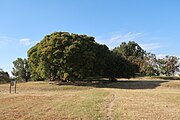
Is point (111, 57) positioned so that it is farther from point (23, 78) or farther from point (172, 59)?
point (172, 59)

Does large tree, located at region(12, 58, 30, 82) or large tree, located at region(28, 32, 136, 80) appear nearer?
large tree, located at region(28, 32, 136, 80)

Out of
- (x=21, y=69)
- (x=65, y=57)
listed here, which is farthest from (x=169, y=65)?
(x=65, y=57)

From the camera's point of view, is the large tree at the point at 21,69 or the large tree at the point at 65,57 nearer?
the large tree at the point at 65,57

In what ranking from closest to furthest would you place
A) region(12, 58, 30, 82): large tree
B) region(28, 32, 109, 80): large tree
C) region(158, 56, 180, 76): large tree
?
1. region(28, 32, 109, 80): large tree
2. region(12, 58, 30, 82): large tree
3. region(158, 56, 180, 76): large tree

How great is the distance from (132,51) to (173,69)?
1261 inches

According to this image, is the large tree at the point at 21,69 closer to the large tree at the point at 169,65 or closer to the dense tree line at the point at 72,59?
the dense tree line at the point at 72,59

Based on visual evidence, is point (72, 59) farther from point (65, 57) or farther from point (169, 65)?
point (169, 65)

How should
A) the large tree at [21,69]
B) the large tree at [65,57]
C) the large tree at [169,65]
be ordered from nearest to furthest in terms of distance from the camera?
the large tree at [65,57]
the large tree at [21,69]
the large tree at [169,65]

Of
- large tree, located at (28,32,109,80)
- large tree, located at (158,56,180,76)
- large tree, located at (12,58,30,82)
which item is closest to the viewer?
large tree, located at (28,32,109,80)

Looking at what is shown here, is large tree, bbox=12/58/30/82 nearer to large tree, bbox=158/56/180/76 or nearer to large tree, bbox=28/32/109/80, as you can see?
large tree, bbox=28/32/109/80

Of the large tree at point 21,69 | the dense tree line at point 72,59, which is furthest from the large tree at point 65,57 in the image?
the large tree at point 21,69

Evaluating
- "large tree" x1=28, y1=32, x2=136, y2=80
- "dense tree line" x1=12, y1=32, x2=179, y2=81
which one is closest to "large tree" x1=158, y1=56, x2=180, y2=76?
"dense tree line" x1=12, y1=32, x2=179, y2=81

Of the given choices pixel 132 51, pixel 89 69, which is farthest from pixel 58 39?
pixel 132 51

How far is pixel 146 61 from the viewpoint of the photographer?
9056 centimetres
